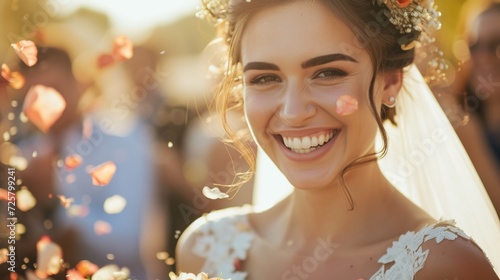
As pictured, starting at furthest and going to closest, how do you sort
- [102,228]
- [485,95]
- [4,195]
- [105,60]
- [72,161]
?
[105,60]
[485,95]
[102,228]
[72,161]
[4,195]

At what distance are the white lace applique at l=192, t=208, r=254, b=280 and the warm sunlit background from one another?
0.37 metres

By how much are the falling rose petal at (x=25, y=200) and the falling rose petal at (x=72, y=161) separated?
0.27 metres

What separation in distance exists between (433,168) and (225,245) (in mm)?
1021

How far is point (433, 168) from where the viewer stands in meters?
3.54

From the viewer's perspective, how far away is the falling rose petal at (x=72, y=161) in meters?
4.10

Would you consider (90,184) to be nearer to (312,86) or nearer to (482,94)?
(312,86)

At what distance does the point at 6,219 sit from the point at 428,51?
2.11m

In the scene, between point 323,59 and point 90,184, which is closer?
point 323,59

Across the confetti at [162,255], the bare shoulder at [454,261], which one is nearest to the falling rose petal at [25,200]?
the confetti at [162,255]

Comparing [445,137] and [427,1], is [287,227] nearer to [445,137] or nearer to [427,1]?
[445,137]

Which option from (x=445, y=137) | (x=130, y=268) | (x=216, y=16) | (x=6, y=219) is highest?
(x=216, y=16)

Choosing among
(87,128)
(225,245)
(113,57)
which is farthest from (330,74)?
(113,57)

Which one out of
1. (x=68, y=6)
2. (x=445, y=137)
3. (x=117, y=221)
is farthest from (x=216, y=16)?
(x=68, y=6)

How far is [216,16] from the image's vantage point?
132 inches
